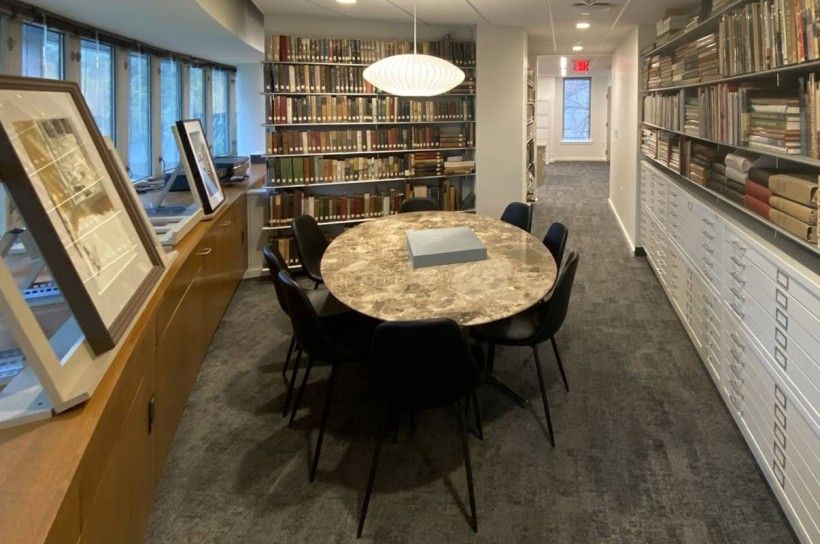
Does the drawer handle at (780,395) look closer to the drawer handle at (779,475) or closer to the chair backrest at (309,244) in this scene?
the drawer handle at (779,475)

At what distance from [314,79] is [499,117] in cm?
195

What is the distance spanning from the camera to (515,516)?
2.16 m

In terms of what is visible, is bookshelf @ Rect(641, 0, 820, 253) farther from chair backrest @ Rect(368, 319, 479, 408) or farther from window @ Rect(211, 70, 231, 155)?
window @ Rect(211, 70, 231, 155)

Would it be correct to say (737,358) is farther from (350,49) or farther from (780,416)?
(350,49)

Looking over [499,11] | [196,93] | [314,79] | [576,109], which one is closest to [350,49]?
[314,79]

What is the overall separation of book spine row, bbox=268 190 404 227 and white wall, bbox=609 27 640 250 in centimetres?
265

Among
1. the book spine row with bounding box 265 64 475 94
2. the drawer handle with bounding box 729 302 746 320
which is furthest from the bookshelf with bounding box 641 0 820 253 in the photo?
the book spine row with bounding box 265 64 475 94

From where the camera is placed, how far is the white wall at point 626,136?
A: 6.12 meters

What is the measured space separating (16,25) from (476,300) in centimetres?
346

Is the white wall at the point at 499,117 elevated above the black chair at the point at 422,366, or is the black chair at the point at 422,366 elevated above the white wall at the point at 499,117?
the white wall at the point at 499,117

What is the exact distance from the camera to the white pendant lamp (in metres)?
3.59

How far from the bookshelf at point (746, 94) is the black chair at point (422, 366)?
1.36 meters

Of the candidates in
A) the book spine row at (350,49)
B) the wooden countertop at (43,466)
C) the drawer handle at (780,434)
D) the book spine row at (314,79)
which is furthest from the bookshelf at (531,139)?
the wooden countertop at (43,466)

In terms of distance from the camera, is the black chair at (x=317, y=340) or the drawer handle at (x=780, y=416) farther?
the black chair at (x=317, y=340)
